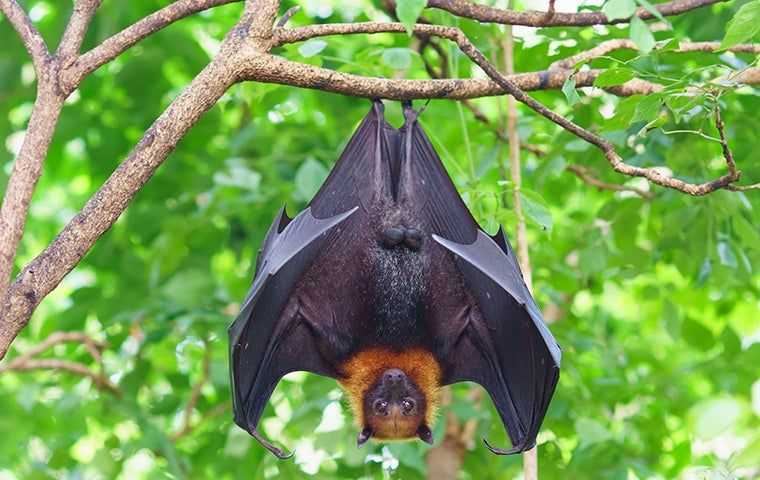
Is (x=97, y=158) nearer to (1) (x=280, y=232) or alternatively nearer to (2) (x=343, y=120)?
(2) (x=343, y=120)

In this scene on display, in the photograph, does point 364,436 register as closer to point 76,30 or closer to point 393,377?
point 393,377

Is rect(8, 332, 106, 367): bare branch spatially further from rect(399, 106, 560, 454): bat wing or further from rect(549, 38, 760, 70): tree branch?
rect(549, 38, 760, 70): tree branch

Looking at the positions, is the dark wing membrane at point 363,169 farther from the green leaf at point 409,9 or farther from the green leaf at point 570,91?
the green leaf at point 409,9

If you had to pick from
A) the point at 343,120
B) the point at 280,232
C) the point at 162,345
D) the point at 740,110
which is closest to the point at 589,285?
the point at 740,110

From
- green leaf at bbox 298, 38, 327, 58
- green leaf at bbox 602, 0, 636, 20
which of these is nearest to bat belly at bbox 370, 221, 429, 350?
green leaf at bbox 298, 38, 327, 58

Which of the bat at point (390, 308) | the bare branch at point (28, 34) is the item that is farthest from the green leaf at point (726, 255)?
the bare branch at point (28, 34)

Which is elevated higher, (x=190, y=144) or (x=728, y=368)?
(x=190, y=144)
